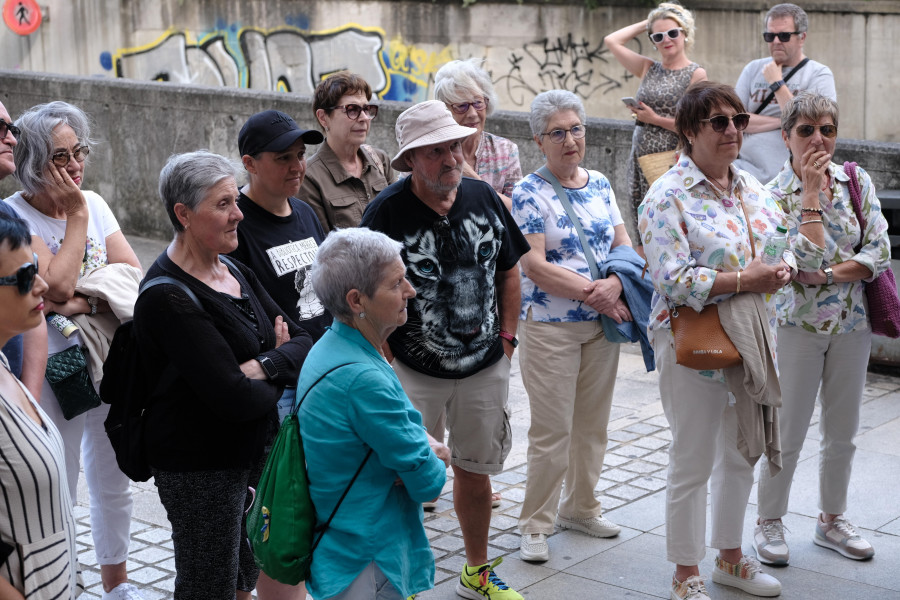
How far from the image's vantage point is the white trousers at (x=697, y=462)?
4.66 m

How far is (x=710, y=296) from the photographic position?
4.47m

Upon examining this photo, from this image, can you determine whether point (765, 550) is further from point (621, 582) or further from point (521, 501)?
point (521, 501)

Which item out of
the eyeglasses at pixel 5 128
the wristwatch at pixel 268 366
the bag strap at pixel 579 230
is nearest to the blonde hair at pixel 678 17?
the bag strap at pixel 579 230

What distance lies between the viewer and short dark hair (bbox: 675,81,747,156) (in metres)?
4.54

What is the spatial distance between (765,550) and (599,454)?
0.92m

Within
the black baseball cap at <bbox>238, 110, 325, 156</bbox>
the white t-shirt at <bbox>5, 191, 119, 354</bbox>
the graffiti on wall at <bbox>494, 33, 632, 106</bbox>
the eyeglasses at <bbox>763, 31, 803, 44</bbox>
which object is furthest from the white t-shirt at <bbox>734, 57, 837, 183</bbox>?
the graffiti on wall at <bbox>494, 33, 632, 106</bbox>

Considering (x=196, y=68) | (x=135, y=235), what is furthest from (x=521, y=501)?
(x=196, y=68)

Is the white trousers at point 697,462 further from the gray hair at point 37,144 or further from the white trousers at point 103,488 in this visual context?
the gray hair at point 37,144

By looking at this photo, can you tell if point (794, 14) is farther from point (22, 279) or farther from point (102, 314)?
point (22, 279)

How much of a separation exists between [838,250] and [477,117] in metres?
1.91

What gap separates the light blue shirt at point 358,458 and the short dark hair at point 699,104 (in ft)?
6.35

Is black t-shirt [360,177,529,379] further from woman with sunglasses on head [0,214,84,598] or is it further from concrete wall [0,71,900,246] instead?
concrete wall [0,71,900,246]

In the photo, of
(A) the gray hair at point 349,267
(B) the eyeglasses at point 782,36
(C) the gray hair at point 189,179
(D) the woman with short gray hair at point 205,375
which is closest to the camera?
(A) the gray hair at point 349,267

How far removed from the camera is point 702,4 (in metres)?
16.5
